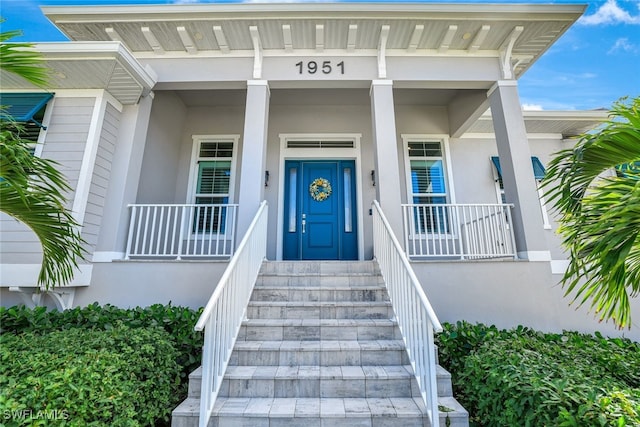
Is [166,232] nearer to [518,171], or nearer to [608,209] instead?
[608,209]

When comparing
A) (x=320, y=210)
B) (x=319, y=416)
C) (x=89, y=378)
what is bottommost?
(x=319, y=416)

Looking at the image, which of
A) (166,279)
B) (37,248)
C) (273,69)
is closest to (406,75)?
(273,69)

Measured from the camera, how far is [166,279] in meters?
4.00

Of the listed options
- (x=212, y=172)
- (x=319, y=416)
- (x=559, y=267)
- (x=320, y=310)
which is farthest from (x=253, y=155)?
(x=559, y=267)

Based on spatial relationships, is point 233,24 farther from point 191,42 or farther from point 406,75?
point 406,75

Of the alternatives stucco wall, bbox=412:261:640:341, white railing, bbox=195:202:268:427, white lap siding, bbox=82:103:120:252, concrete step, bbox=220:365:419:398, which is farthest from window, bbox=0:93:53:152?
stucco wall, bbox=412:261:640:341

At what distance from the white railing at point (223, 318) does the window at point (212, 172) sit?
106 inches

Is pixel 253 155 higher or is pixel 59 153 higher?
pixel 253 155

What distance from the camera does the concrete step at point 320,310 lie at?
3186mm

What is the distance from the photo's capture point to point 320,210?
19.0 feet

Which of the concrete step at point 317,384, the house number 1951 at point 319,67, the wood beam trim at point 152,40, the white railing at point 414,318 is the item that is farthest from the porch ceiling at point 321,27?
the concrete step at point 317,384

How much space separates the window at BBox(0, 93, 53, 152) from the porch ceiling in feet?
3.95

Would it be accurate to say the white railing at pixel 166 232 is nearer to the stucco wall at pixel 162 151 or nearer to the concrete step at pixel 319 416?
the stucco wall at pixel 162 151

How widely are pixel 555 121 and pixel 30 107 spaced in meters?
8.96
